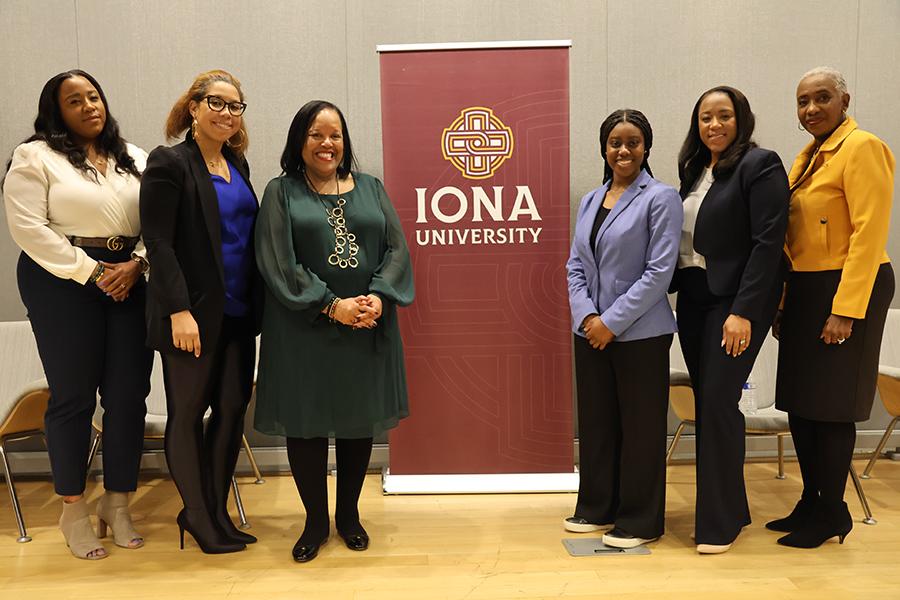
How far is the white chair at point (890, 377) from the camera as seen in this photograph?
11.5 feet

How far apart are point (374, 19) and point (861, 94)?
2826 mm

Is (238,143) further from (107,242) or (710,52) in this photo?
(710,52)

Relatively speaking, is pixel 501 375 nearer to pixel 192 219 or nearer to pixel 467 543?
pixel 467 543

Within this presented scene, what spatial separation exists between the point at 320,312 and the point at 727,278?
5.04 ft

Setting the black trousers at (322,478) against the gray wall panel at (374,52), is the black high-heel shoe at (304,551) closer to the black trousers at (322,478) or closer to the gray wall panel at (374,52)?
the black trousers at (322,478)

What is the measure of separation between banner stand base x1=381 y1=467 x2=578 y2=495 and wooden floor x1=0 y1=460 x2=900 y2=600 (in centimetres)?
12

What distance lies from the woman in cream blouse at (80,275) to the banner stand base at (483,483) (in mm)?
1297

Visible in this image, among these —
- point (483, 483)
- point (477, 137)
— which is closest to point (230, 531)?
point (483, 483)

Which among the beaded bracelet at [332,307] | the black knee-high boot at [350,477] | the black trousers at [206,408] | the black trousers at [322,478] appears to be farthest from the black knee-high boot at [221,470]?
the beaded bracelet at [332,307]

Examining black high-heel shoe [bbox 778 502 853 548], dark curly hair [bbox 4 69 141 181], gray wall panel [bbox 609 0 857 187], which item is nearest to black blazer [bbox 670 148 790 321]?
black high-heel shoe [bbox 778 502 853 548]

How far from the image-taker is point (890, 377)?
137 inches

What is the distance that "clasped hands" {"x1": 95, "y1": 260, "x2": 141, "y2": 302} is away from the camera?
109 inches

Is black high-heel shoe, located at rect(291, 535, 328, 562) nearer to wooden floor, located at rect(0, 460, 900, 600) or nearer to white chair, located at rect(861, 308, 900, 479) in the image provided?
wooden floor, located at rect(0, 460, 900, 600)

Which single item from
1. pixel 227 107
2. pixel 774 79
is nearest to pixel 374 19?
pixel 227 107
